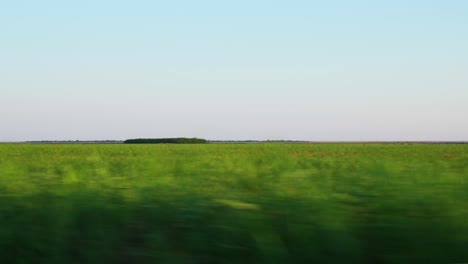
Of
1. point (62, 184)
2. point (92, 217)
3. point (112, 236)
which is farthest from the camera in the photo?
point (62, 184)

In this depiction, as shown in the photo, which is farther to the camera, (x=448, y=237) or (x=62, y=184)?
(x=62, y=184)

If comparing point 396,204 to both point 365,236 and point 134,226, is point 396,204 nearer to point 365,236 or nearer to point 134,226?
point 365,236

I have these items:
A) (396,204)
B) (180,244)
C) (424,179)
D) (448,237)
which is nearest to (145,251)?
(180,244)

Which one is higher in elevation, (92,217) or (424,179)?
(424,179)

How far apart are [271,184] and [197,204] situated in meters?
0.84

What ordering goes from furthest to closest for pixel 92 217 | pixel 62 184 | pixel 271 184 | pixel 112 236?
pixel 62 184 → pixel 271 184 → pixel 92 217 → pixel 112 236

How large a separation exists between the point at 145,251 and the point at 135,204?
723 millimetres

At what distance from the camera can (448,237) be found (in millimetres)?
3211

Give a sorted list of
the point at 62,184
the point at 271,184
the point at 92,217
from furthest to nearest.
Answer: the point at 62,184
the point at 271,184
the point at 92,217

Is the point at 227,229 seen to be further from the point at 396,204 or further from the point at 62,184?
the point at 62,184

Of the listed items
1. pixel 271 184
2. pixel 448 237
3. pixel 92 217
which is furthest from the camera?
pixel 271 184

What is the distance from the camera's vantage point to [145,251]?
3590 mm

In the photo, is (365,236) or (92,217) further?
(92,217)

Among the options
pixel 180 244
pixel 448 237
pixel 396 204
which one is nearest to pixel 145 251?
pixel 180 244
